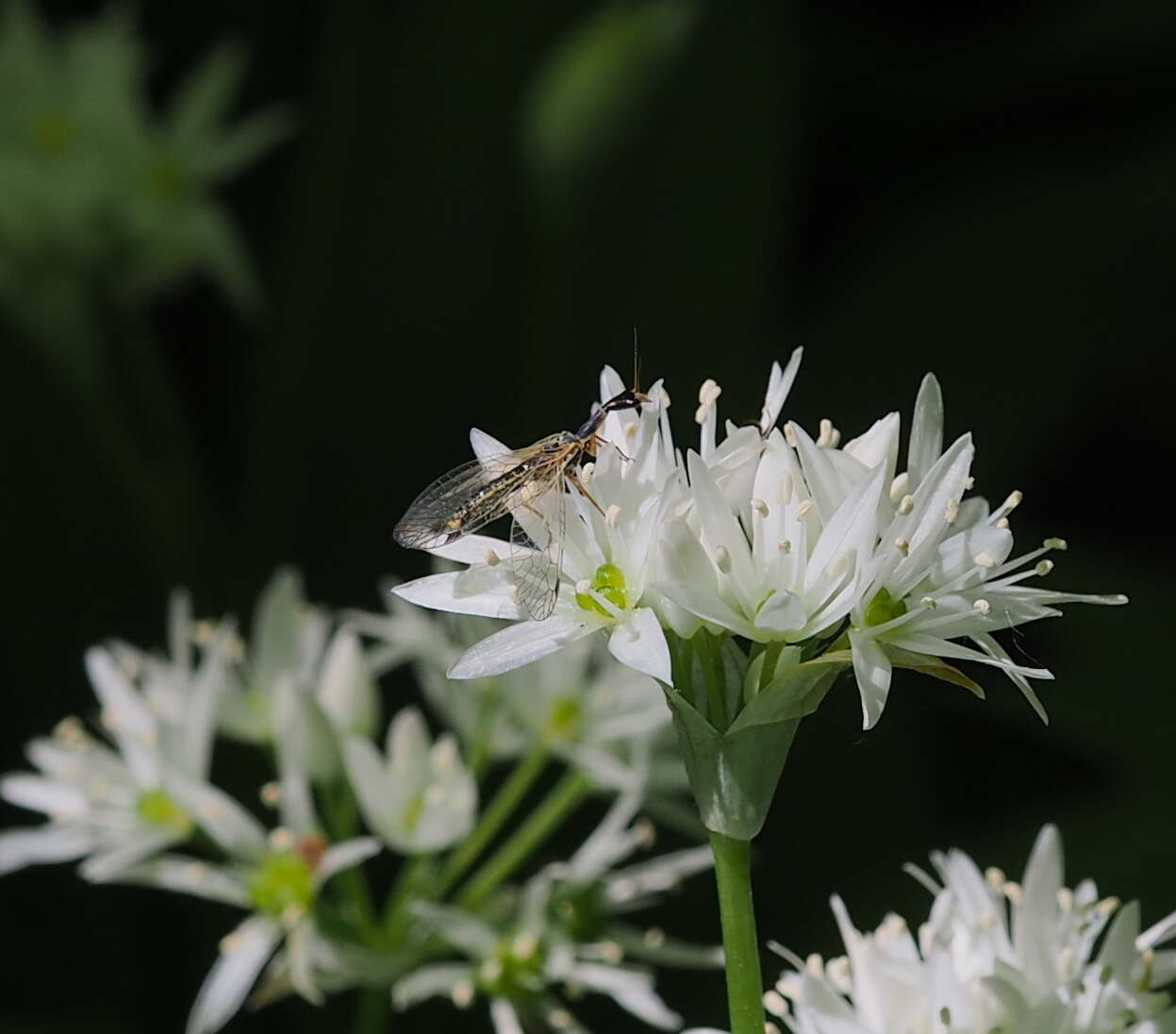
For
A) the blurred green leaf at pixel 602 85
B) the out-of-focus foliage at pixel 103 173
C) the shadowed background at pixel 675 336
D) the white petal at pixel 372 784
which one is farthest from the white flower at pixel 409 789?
the out-of-focus foliage at pixel 103 173

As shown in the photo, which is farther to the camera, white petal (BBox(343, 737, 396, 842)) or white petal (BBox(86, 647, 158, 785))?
white petal (BBox(86, 647, 158, 785))

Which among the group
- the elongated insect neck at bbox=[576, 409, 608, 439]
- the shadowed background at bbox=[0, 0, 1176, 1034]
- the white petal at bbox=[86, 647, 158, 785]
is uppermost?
the shadowed background at bbox=[0, 0, 1176, 1034]

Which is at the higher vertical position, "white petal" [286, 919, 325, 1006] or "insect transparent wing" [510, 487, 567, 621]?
"insect transparent wing" [510, 487, 567, 621]

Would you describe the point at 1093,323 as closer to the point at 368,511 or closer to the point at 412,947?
the point at 368,511

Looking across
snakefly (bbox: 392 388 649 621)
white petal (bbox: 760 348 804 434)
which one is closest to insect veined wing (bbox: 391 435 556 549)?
snakefly (bbox: 392 388 649 621)

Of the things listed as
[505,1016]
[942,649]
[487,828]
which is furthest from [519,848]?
[942,649]

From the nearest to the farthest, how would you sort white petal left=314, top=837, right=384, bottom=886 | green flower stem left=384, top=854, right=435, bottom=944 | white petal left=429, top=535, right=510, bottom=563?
white petal left=429, top=535, right=510, bottom=563, white petal left=314, top=837, right=384, bottom=886, green flower stem left=384, top=854, right=435, bottom=944

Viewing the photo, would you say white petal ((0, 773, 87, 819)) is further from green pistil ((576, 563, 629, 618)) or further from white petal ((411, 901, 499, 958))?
green pistil ((576, 563, 629, 618))
